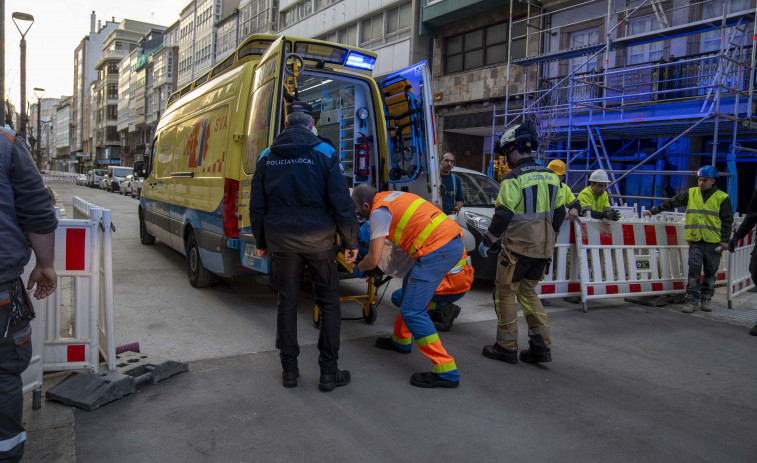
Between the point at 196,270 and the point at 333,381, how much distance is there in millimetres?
3807

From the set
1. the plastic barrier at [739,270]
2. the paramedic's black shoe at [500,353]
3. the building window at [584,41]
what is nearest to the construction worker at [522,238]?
the paramedic's black shoe at [500,353]

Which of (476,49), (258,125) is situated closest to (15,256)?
(258,125)

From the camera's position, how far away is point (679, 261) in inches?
295

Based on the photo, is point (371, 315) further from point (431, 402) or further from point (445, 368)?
point (431, 402)

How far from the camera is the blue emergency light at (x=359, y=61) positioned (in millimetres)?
6129

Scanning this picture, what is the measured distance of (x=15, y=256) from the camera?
243cm

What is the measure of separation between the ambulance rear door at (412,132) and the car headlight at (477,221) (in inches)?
42.9

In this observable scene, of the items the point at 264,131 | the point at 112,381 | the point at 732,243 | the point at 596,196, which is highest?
the point at 264,131

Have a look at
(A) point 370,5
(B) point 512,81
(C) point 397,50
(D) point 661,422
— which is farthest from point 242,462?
(A) point 370,5

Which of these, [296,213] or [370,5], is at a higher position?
[370,5]

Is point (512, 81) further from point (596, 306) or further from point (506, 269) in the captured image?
point (506, 269)

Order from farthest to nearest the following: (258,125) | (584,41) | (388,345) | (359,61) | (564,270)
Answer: (584,41) → (564,270) → (359,61) → (258,125) → (388,345)

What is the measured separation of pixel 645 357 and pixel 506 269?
1541 mm

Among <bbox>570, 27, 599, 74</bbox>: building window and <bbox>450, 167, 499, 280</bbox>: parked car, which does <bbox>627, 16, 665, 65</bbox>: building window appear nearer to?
<bbox>570, 27, 599, 74</bbox>: building window
